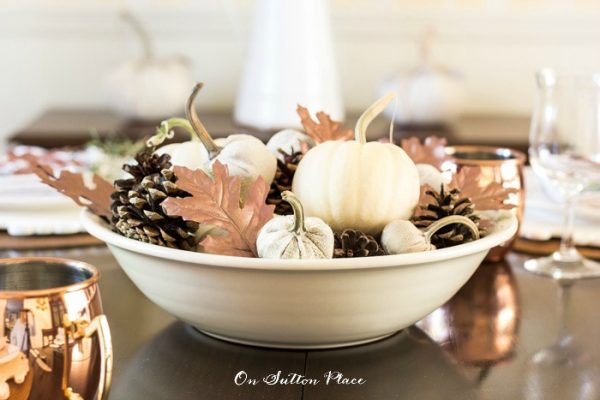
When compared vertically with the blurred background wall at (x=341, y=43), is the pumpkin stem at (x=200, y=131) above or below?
above

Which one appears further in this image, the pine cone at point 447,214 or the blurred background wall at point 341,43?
the blurred background wall at point 341,43

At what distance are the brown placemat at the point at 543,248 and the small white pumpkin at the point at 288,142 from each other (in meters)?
0.39

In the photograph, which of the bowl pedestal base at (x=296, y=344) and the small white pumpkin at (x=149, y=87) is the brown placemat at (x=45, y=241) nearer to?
the bowl pedestal base at (x=296, y=344)

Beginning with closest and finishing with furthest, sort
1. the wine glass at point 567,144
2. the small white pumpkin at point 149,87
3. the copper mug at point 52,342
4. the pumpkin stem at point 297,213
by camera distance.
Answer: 1. the copper mug at point 52,342
2. the pumpkin stem at point 297,213
3. the wine glass at point 567,144
4. the small white pumpkin at point 149,87

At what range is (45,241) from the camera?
1.09m

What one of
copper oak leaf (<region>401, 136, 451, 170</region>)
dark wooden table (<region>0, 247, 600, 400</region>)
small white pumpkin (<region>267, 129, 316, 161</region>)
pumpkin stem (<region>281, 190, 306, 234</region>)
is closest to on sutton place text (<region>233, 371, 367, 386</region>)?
dark wooden table (<region>0, 247, 600, 400</region>)

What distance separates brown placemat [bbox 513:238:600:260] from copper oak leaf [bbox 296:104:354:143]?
341 mm

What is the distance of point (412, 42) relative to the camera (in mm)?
2840

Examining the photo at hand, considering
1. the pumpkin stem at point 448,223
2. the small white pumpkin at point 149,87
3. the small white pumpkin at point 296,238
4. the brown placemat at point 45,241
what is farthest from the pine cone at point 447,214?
the small white pumpkin at point 149,87

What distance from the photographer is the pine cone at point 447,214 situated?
2.45 ft

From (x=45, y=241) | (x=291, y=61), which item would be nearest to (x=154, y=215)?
(x=45, y=241)

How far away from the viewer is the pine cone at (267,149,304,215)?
30.3 inches

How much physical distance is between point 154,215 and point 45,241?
438 millimetres

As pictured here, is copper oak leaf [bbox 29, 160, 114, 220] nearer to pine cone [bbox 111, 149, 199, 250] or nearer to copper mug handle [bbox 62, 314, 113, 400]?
pine cone [bbox 111, 149, 199, 250]
